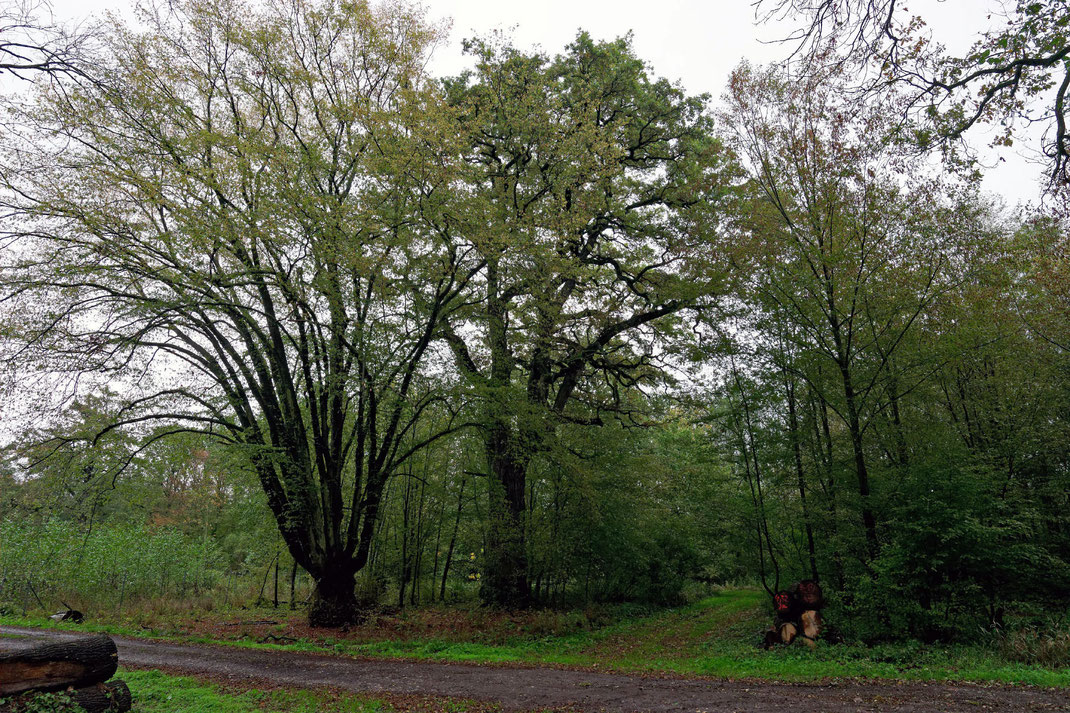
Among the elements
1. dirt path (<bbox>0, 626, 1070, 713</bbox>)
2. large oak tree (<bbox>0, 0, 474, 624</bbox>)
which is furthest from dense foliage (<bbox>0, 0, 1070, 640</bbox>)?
dirt path (<bbox>0, 626, 1070, 713</bbox>)

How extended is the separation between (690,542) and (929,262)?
517 inches

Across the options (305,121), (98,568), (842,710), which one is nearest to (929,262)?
(842,710)

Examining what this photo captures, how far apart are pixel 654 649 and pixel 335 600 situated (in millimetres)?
7930

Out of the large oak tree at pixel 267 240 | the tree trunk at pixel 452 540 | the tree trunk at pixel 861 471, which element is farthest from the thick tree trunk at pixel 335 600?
the tree trunk at pixel 861 471

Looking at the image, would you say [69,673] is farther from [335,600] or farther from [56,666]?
[335,600]

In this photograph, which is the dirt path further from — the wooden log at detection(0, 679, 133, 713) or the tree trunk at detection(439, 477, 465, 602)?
the tree trunk at detection(439, 477, 465, 602)

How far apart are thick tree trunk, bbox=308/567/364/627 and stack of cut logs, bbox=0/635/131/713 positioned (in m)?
6.57

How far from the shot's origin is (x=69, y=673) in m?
6.66

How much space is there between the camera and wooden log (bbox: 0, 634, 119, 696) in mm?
6375

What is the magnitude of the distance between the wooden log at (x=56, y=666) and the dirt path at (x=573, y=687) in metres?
0.77

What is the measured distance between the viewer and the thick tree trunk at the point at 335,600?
530 inches

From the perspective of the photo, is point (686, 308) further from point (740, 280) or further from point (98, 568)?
point (98, 568)

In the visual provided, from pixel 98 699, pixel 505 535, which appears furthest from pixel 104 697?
pixel 505 535

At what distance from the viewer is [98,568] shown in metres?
18.1
